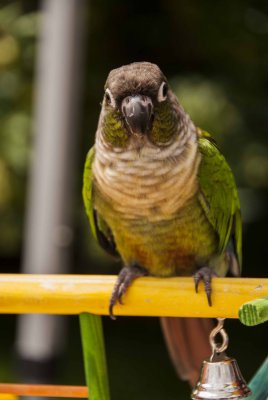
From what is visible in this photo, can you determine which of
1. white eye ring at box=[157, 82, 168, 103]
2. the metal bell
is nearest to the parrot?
white eye ring at box=[157, 82, 168, 103]

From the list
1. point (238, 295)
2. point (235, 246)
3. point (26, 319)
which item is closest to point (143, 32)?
point (26, 319)

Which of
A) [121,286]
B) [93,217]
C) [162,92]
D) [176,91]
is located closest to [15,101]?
[176,91]

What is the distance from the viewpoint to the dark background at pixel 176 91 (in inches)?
202

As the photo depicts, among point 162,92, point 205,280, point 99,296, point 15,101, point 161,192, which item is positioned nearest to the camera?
point 99,296

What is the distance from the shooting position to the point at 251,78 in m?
5.14

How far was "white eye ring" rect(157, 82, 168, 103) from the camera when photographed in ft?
6.31

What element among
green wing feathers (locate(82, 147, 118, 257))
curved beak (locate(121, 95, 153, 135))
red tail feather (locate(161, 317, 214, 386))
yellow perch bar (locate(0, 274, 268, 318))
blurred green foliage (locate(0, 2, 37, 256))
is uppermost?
blurred green foliage (locate(0, 2, 37, 256))

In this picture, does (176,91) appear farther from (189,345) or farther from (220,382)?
(220,382)

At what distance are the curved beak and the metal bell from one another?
2.09 ft

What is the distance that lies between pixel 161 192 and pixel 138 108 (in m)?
0.32

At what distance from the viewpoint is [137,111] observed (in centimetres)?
184

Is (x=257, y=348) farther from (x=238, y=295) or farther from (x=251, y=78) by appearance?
(x=238, y=295)

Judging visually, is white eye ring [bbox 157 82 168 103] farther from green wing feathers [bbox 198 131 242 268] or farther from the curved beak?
green wing feathers [bbox 198 131 242 268]

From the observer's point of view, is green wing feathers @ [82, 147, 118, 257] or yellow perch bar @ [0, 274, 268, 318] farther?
green wing feathers @ [82, 147, 118, 257]
